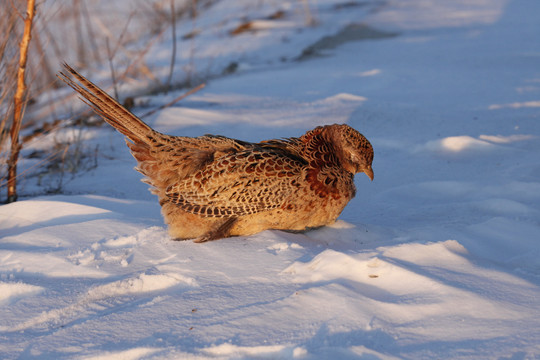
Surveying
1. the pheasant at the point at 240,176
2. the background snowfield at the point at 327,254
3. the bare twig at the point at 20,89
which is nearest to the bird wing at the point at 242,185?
the pheasant at the point at 240,176

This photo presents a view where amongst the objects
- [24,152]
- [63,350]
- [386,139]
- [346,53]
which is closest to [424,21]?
[346,53]

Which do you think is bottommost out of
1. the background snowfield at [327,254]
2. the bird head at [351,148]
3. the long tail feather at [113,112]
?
the background snowfield at [327,254]

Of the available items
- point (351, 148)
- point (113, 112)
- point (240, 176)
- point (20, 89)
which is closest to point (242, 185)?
point (240, 176)

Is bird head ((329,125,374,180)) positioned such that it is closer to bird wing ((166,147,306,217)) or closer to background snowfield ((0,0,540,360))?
bird wing ((166,147,306,217))

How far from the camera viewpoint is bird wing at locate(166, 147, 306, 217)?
3385mm

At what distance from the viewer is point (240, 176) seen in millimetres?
3426

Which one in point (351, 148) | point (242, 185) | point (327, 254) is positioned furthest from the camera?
point (351, 148)

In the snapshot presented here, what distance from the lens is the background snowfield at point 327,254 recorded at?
7.82 ft

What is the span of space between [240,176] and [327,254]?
2.54ft

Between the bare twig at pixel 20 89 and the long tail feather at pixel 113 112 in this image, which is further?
the bare twig at pixel 20 89

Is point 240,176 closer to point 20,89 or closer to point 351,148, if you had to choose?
point 351,148

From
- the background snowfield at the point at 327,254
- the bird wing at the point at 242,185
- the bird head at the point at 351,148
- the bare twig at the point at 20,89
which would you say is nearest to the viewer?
the background snowfield at the point at 327,254

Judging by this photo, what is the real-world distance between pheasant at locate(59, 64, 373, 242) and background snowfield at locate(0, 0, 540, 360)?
0.45 ft

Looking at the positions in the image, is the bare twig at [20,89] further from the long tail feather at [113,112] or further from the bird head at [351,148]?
the bird head at [351,148]
